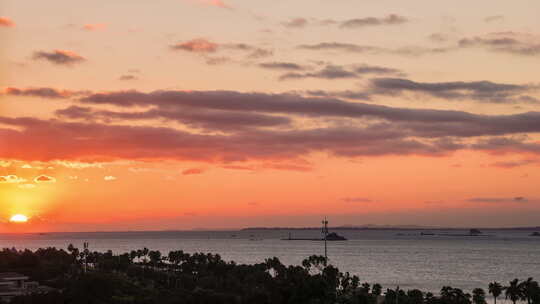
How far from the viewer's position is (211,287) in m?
135

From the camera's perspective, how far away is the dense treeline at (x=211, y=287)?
306 feet

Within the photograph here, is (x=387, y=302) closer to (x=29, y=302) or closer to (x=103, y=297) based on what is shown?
(x=103, y=297)

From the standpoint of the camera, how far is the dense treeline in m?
93.1

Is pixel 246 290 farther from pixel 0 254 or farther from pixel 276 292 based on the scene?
pixel 0 254

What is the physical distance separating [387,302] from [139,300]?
38.3m

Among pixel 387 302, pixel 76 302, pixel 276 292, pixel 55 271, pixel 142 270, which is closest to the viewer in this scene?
pixel 276 292

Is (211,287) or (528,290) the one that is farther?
(211,287)

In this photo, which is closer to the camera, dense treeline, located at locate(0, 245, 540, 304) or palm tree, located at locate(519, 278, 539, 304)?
dense treeline, located at locate(0, 245, 540, 304)

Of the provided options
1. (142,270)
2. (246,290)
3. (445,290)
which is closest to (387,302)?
(445,290)

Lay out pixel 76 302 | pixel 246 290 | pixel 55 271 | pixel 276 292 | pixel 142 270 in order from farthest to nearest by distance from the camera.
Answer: pixel 142 270
pixel 55 271
pixel 246 290
pixel 76 302
pixel 276 292

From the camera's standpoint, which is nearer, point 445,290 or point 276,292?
point 276,292

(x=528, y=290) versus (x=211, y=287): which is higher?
(x=528, y=290)

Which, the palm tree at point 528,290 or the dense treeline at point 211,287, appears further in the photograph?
the palm tree at point 528,290

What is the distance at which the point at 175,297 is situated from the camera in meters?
103
